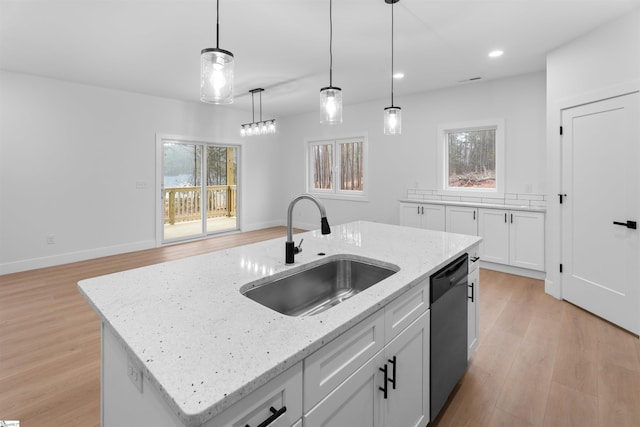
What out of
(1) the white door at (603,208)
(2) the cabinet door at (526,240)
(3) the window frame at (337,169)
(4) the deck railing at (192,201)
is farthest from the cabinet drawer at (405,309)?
(4) the deck railing at (192,201)

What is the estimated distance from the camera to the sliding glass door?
6.08m

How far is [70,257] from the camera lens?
4.81 metres

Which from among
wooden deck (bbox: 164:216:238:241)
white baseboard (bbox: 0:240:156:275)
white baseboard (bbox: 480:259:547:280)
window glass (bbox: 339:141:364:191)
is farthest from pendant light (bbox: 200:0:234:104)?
wooden deck (bbox: 164:216:238:241)

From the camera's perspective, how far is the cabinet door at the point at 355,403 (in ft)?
3.14

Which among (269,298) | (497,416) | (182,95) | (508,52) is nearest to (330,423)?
(269,298)

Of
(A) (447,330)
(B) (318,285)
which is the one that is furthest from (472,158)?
(B) (318,285)

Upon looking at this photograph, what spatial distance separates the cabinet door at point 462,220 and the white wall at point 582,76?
2.78 ft

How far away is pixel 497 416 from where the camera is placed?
5.91 feet

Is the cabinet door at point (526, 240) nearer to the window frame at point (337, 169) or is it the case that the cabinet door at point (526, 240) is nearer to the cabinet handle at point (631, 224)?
the cabinet handle at point (631, 224)

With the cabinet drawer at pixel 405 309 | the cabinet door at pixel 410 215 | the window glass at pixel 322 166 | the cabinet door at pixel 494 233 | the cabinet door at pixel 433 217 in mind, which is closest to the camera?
the cabinet drawer at pixel 405 309

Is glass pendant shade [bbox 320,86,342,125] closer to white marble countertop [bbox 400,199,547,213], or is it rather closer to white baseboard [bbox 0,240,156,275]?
white marble countertop [bbox 400,199,547,213]

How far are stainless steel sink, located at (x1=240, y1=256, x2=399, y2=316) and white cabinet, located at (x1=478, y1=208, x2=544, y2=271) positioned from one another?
3174 millimetres

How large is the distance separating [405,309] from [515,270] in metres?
3.61

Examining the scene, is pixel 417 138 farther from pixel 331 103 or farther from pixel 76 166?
pixel 76 166
